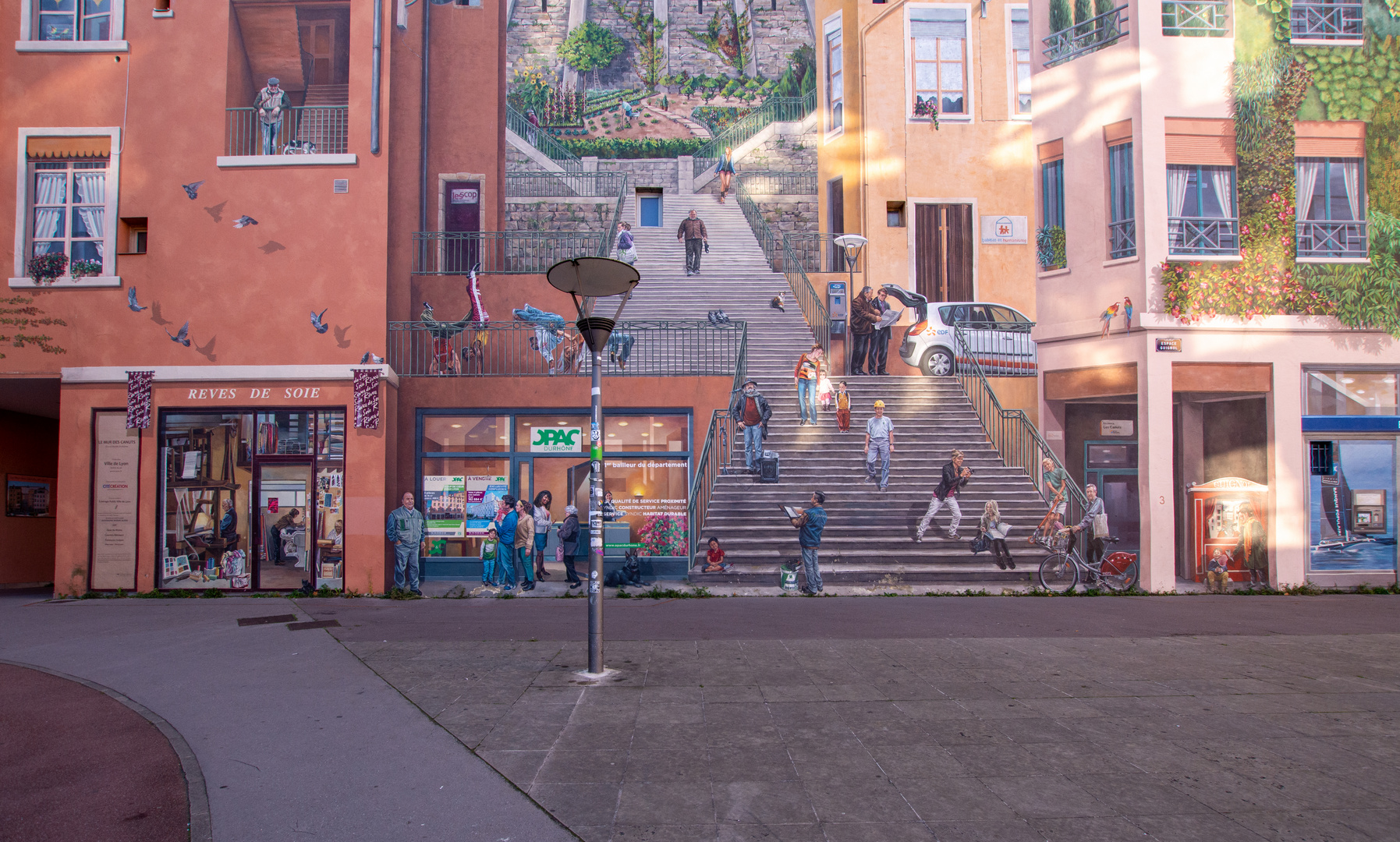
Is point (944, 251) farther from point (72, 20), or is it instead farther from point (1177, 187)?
point (72, 20)

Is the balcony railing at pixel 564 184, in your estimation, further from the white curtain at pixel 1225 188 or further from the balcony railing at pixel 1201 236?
the white curtain at pixel 1225 188

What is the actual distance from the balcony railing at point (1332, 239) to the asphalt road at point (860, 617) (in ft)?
18.6

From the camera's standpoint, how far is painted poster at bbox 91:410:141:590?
499 inches

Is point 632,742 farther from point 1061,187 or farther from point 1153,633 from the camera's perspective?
point 1061,187

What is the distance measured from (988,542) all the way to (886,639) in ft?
17.2

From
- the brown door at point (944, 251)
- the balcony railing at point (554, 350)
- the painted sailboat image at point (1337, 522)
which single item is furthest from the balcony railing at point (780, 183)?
the painted sailboat image at point (1337, 522)

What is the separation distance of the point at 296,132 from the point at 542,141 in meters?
15.4

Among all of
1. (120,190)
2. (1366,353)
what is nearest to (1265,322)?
(1366,353)

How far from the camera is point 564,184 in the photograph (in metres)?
25.2

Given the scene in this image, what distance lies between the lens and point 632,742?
5426 millimetres

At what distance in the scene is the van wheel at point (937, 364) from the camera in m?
17.0

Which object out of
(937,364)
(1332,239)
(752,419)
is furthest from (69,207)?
(1332,239)

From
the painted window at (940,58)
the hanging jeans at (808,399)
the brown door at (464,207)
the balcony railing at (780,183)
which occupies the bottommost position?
the hanging jeans at (808,399)

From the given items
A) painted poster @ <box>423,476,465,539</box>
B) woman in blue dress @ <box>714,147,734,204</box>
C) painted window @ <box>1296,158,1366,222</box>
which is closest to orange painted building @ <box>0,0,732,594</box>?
painted poster @ <box>423,476,465,539</box>
